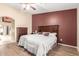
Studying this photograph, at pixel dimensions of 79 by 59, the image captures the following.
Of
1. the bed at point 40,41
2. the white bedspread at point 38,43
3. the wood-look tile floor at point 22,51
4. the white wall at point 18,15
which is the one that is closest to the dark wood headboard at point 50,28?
the bed at point 40,41

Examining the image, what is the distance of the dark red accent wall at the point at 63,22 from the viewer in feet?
5.21

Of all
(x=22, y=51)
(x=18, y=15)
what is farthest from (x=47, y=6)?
(x=22, y=51)

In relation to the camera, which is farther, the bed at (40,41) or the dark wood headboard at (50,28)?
the dark wood headboard at (50,28)

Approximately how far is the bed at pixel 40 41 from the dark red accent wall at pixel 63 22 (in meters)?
0.10

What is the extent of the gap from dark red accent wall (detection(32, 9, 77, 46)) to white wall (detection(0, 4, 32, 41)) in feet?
0.33

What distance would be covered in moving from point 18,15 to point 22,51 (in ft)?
2.26

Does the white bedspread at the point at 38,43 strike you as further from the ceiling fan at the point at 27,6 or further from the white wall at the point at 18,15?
the ceiling fan at the point at 27,6

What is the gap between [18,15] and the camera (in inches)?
64.9

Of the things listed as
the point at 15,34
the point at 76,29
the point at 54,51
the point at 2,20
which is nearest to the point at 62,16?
the point at 76,29

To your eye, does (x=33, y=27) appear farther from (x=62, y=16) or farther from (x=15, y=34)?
(x=62, y=16)

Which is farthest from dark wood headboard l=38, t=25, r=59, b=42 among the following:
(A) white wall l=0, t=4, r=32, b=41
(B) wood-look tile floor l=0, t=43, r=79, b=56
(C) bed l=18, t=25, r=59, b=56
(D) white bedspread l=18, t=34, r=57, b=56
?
(B) wood-look tile floor l=0, t=43, r=79, b=56

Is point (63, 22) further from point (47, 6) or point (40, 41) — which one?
point (40, 41)

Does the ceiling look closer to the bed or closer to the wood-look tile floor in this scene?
the bed

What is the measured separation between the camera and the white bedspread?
5.10 ft
